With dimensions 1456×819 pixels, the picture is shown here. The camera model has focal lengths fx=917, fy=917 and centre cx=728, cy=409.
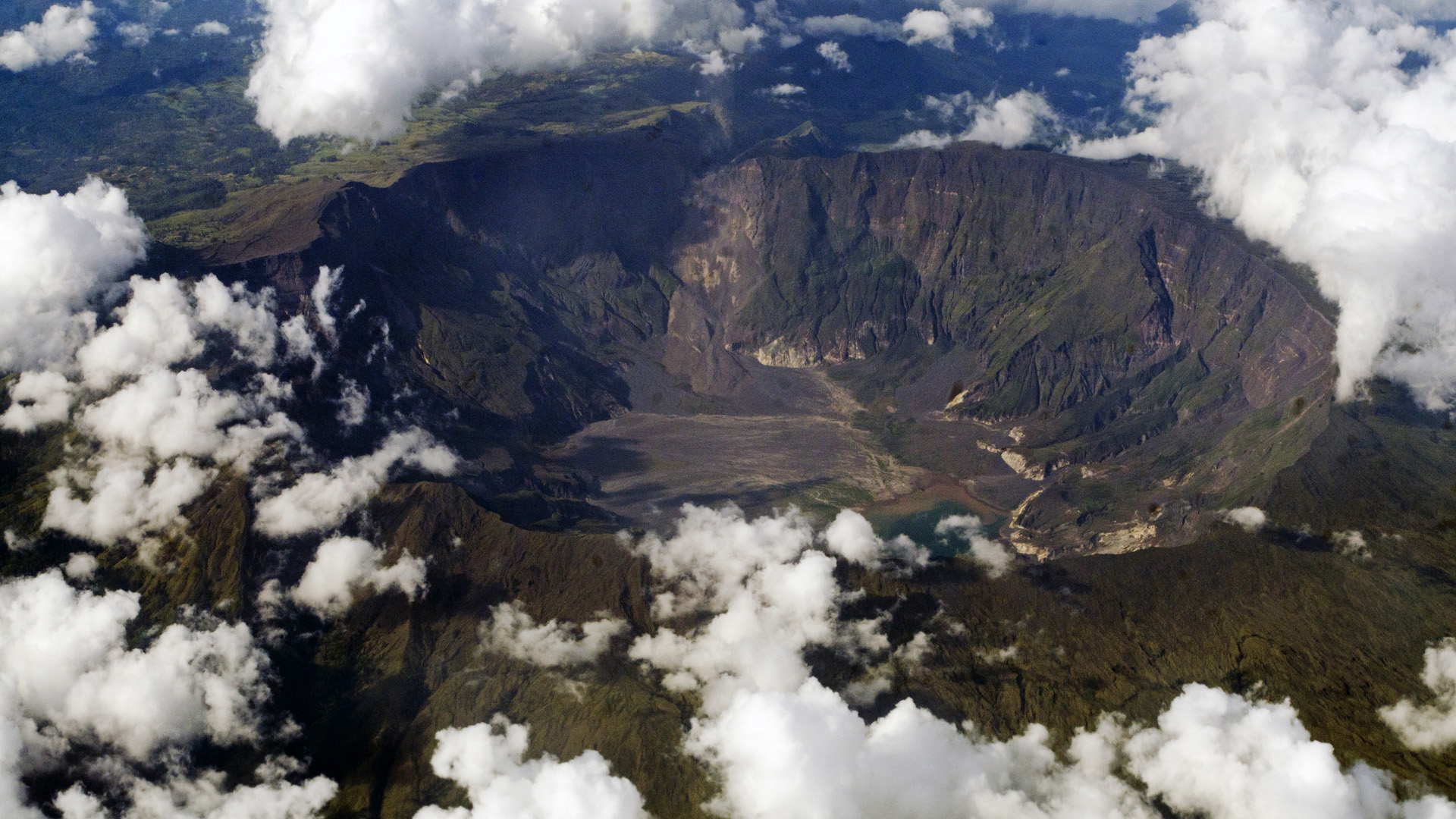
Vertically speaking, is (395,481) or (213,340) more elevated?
(213,340)

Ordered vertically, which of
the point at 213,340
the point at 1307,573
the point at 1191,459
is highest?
the point at 213,340

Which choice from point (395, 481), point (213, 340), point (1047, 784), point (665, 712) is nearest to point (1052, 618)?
point (1047, 784)

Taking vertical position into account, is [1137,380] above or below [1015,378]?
above

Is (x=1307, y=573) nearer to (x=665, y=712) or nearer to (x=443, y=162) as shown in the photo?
(x=665, y=712)

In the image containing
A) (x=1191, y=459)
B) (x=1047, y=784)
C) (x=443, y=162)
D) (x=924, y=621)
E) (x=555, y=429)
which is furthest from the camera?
(x=443, y=162)

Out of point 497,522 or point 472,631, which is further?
point 497,522

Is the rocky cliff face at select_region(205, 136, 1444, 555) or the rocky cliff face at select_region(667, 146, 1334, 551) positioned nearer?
the rocky cliff face at select_region(667, 146, 1334, 551)

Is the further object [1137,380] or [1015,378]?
[1015,378]

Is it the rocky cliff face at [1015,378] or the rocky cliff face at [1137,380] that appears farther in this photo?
the rocky cliff face at [1015,378]

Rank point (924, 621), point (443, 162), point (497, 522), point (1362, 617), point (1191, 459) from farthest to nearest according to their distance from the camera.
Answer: point (443, 162)
point (1191, 459)
point (497, 522)
point (924, 621)
point (1362, 617)

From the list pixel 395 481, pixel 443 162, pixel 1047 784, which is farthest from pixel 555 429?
pixel 1047 784
